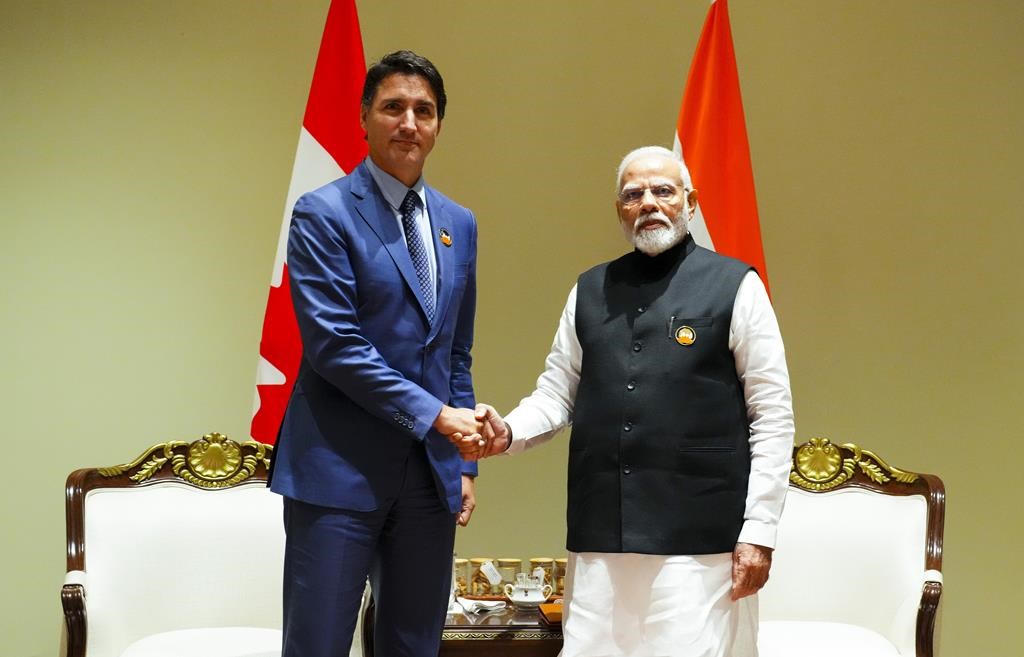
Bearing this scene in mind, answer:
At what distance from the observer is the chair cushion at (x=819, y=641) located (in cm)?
293

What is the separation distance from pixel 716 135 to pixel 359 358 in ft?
6.73

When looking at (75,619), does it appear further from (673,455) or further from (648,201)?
(648,201)

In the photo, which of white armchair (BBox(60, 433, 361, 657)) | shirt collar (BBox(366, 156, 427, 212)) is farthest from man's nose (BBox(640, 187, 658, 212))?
white armchair (BBox(60, 433, 361, 657))

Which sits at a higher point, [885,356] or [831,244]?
[831,244]

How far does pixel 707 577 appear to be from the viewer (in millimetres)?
2230

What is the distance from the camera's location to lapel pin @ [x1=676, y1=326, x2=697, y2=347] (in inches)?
90.9

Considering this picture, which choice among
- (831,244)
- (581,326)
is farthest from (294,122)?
(831,244)

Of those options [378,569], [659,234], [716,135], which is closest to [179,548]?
[378,569]

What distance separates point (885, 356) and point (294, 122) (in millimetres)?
2443

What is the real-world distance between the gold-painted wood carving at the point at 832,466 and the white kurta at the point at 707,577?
44.0 inches

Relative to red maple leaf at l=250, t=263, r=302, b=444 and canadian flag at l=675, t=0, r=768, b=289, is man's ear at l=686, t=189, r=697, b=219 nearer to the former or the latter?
canadian flag at l=675, t=0, r=768, b=289

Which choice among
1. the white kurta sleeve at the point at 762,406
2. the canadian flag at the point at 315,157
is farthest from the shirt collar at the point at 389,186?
the canadian flag at the point at 315,157
